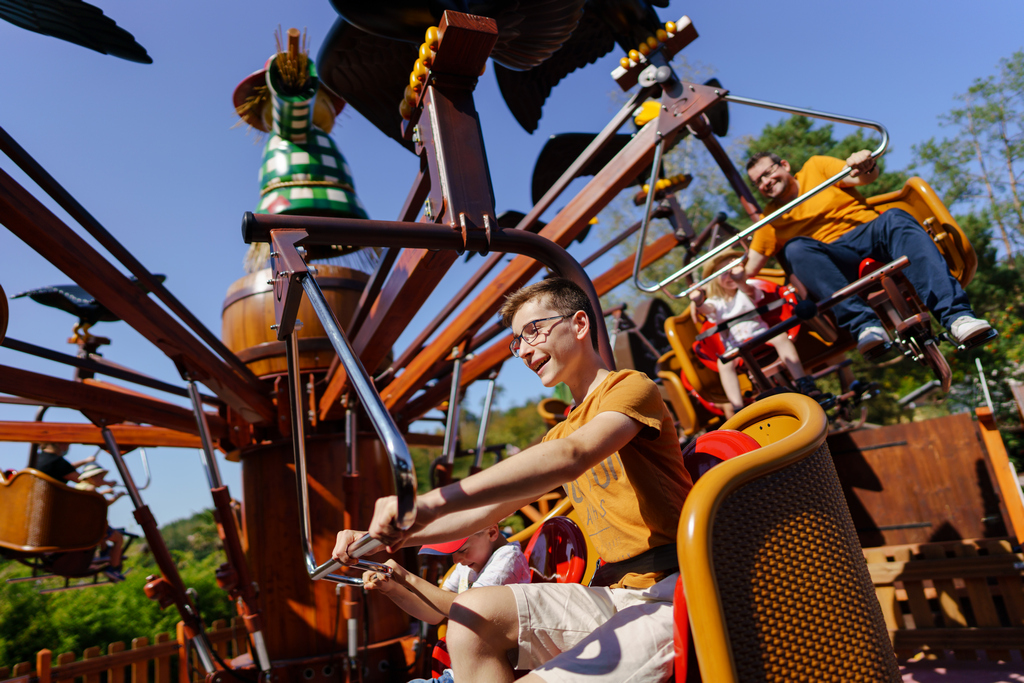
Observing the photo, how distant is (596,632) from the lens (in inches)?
48.6

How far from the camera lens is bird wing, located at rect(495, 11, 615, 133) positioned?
438cm

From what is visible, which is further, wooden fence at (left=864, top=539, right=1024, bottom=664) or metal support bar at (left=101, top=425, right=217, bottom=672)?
wooden fence at (left=864, top=539, right=1024, bottom=664)

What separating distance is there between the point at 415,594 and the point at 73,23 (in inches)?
102

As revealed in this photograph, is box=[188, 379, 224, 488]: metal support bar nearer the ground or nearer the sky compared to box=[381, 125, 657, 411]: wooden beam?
nearer the ground

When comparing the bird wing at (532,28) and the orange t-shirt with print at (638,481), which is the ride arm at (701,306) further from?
the orange t-shirt with print at (638,481)

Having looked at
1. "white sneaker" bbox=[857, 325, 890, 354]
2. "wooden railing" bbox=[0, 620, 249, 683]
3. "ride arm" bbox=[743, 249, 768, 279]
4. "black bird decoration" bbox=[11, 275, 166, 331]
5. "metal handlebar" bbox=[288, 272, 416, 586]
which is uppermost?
"black bird decoration" bbox=[11, 275, 166, 331]

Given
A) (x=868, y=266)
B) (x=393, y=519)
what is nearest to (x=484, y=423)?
(x=868, y=266)

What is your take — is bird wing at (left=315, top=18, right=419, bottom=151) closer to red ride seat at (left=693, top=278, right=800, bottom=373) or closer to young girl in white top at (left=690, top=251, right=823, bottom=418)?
young girl in white top at (left=690, top=251, right=823, bottom=418)

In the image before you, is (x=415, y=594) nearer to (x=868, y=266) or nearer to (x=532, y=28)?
(x=532, y=28)

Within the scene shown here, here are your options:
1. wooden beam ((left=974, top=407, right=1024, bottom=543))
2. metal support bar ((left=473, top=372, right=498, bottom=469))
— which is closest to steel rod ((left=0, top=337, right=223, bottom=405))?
metal support bar ((left=473, top=372, right=498, bottom=469))

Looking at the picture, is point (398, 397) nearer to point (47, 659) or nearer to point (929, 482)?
point (47, 659)

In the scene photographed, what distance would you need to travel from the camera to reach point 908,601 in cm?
363

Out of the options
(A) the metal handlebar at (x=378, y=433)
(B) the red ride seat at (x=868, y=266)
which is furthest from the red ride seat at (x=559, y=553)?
(B) the red ride seat at (x=868, y=266)

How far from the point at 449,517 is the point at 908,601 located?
350cm
